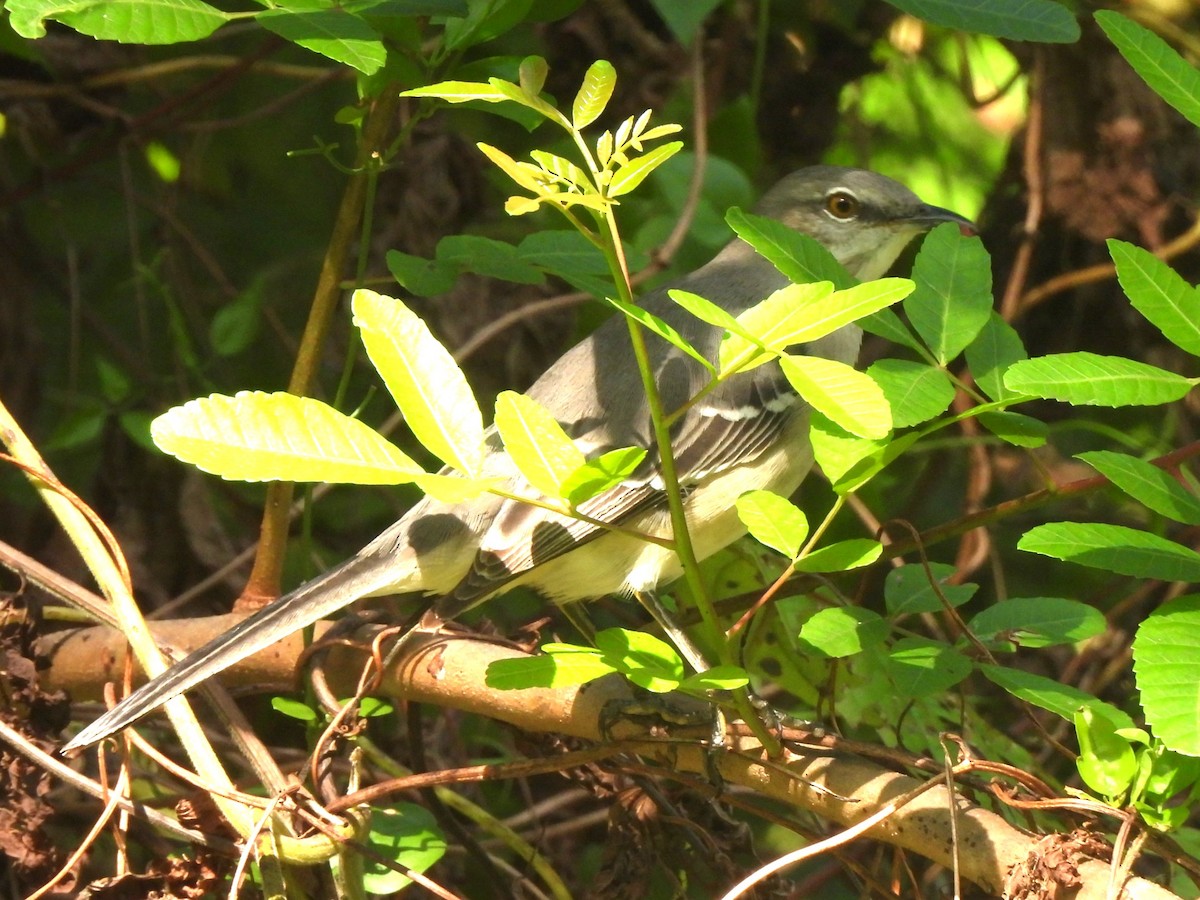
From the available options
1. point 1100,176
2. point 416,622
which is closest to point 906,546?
point 416,622

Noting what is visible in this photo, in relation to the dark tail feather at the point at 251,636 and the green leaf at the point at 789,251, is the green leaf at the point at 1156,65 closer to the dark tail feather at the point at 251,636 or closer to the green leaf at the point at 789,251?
the green leaf at the point at 789,251

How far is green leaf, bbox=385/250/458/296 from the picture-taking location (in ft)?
8.95

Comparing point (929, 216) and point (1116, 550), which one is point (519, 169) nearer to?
point (1116, 550)

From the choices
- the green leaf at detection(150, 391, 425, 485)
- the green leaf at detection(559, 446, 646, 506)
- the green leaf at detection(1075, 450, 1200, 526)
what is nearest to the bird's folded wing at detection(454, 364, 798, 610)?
the green leaf at detection(1075, 450, 1200, 526)

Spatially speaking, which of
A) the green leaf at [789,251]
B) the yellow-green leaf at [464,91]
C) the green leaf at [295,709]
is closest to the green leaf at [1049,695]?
the green leaf at [789,251]

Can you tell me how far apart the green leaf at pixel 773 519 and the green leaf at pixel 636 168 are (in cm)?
55

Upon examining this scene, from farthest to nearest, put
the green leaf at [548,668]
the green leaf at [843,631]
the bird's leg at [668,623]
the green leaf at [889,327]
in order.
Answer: the bird's leg at [668,623] < the green leaf at [889,327] < the green leaf at [843,631] < the green leaf at [548,668]

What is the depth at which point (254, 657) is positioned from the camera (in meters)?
2.91

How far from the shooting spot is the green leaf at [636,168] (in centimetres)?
155

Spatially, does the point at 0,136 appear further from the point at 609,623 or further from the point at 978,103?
the point at 978,103

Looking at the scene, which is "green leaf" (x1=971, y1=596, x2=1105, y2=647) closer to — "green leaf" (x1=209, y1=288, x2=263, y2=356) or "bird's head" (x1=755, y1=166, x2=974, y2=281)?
"bird's head" (x1=755, y1=166, x2=974, y2=281)

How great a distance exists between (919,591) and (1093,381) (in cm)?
73

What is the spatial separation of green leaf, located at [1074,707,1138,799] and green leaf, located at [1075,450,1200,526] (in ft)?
1.11

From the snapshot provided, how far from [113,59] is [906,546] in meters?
2.77
